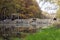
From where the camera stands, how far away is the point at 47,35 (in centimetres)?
312

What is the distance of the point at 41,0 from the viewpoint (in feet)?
10.8

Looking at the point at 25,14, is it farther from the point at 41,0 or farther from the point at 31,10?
the point at 41,0

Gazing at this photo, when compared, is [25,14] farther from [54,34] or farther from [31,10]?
[54,34]

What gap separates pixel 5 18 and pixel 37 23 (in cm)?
47

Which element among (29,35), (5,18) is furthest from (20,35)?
(5,18)

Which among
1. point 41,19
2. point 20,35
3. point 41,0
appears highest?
point 41,0

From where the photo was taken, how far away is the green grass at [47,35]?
3.10m

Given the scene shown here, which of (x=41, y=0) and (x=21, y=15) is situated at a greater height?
(x=41, y=0)

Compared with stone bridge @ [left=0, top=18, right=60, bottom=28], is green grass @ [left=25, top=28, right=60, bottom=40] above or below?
below

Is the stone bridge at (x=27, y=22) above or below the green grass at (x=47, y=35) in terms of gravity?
above

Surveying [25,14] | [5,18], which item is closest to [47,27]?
[25,14]

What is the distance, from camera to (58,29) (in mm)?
3234

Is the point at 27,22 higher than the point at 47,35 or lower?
higher

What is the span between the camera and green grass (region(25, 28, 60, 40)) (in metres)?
3.10
